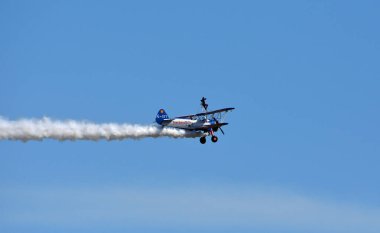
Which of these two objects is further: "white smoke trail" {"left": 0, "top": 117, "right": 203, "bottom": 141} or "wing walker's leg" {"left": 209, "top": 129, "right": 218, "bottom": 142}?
"wing walker's leg" {"left": 209, "top": 129, "right": 218, "bottom": 142}

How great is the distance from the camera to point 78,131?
9788 cm

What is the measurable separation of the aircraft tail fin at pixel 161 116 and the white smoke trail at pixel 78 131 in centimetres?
64

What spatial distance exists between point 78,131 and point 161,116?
1088 cm

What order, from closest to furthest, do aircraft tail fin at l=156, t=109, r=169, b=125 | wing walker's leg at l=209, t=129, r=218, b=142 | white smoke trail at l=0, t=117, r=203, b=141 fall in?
1. white smoke trail at l=0, t=117, r=203, b=141
2. aircraft tail fin at l=156, t=109, r=169, b=125
3. wing walker's leg at l=209, t=129, r=218, b=142

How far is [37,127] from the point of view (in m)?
93.1

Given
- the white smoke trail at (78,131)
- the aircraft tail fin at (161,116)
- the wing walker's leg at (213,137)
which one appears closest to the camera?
the white smoke trail at (78,131)

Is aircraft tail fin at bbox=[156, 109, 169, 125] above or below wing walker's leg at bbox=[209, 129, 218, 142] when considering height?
above

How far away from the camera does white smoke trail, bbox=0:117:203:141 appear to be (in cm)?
9031

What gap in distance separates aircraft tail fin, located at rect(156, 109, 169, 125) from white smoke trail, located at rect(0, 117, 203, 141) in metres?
0.64

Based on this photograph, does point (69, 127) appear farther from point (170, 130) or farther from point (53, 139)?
point (170, 130)

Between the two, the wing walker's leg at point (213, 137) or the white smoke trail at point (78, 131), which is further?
the wing walker's leg at point (213, 137)

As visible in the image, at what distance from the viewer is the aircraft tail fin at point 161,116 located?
10562 cm

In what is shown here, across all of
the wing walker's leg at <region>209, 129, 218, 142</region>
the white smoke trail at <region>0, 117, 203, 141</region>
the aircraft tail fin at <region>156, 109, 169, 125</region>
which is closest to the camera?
the white smoke trail at <region>0, 117, 203, 141</region>

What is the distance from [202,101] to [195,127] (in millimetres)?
3160
